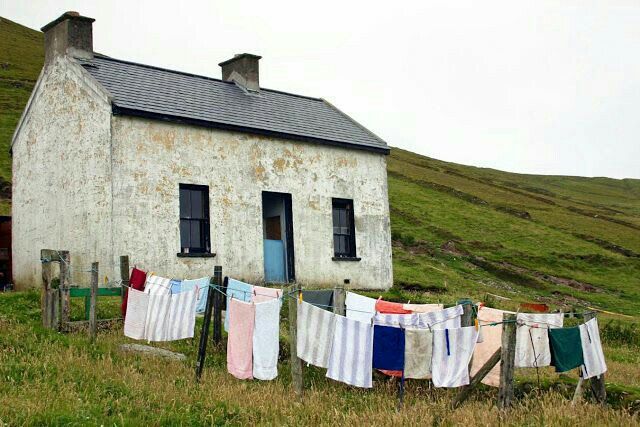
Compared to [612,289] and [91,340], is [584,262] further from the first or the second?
[91,340]

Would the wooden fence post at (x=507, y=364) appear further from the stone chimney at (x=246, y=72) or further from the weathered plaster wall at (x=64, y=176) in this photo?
the stone chimney at (x=246, y=72)

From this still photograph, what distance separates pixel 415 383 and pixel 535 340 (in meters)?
2.46

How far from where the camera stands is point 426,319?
578 inches

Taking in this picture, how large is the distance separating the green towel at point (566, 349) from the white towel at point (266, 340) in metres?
4.88

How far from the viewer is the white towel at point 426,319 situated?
14372 mm

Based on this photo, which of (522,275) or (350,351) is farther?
(522,275)

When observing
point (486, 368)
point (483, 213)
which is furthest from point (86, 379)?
point (483, 213)

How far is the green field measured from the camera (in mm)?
11344

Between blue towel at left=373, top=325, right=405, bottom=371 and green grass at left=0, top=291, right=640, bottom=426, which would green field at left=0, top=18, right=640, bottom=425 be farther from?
blue towel at left=373, top=325, right=405, bottom=371

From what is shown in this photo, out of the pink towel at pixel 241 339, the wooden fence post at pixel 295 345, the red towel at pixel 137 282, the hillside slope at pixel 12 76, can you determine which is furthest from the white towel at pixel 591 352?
the hillside slope at pixel 12 76

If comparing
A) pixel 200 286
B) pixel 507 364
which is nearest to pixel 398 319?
pixel 507 364

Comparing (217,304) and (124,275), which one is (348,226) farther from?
(217,304)

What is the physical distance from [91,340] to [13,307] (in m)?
4.57

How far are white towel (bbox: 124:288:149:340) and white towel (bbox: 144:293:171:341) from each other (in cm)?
13
